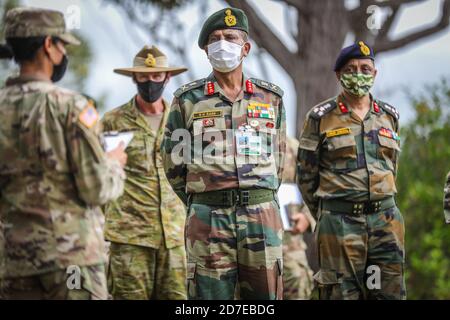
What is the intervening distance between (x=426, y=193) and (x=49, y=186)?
947cm

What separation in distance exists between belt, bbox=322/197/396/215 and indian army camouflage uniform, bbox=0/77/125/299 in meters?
2.22

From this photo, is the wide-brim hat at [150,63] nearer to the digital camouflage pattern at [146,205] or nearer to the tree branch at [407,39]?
the digital camouflage pattern at [146,205]

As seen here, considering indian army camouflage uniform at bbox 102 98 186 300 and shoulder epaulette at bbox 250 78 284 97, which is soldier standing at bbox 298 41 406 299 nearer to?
shoulder epaulette at bbox 250 78 284 97

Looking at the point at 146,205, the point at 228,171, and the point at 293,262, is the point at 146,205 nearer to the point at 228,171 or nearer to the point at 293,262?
the point at 228,171

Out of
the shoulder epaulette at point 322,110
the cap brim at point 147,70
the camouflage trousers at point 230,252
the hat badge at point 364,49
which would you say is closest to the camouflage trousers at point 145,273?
the cap brim at point 147,70

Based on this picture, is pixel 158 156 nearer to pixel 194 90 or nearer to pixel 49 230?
pixel 194 90

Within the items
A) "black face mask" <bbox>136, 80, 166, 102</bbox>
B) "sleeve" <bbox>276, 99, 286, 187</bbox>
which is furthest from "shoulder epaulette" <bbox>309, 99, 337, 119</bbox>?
"black face mask" <bbox>136, 80, 166, 102</bbox>

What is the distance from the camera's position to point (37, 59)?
5.69 m

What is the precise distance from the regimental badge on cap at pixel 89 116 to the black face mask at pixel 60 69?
0.97 feet

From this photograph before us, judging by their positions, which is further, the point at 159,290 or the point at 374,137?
the point at 159,290

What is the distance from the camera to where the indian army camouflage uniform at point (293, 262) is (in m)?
9.63
